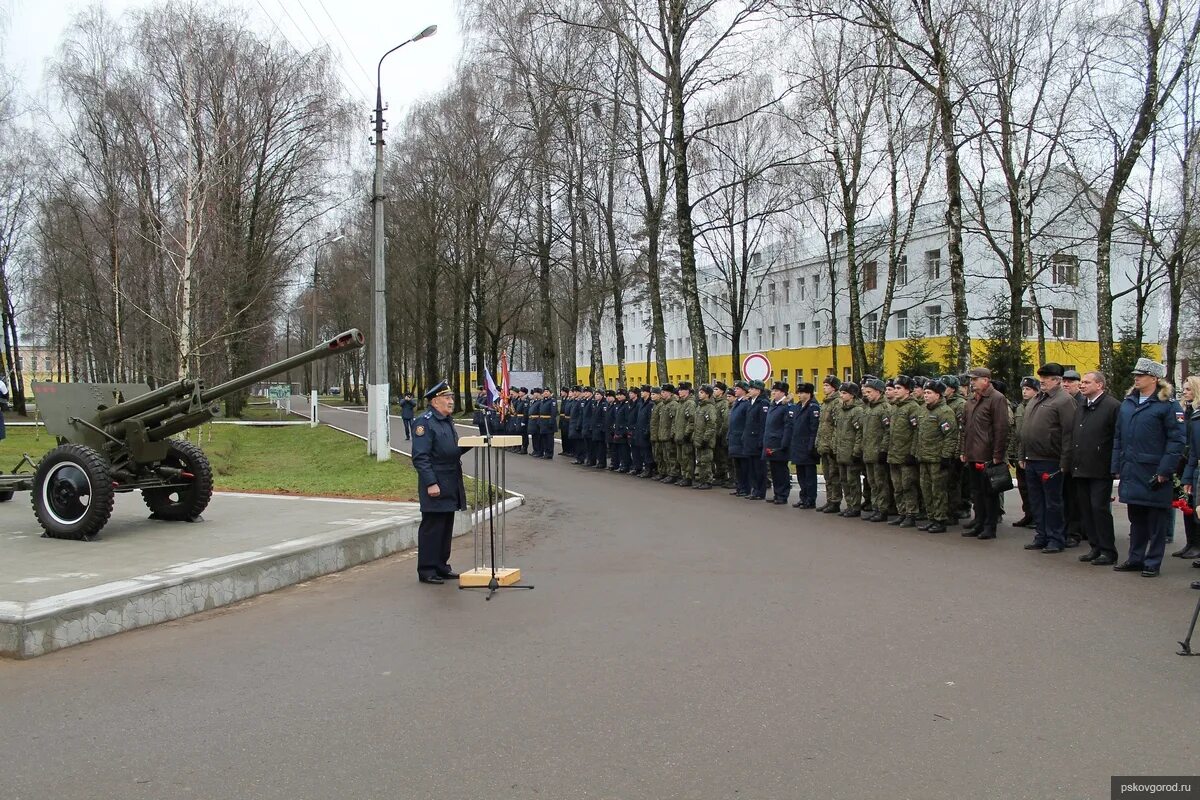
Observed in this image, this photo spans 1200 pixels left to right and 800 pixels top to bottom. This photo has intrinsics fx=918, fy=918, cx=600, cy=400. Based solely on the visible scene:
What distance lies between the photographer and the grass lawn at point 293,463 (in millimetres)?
14875

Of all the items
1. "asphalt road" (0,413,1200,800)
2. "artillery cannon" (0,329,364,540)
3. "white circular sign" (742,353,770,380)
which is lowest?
"asphalt road" (0,413,1200,800)

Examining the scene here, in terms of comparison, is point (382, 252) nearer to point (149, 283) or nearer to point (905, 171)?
point (149, 283)

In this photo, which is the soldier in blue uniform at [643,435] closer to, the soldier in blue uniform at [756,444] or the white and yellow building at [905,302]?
the soldier in blue uniform at [756,444]

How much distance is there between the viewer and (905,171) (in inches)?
1336

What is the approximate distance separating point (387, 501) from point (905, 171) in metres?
27.0

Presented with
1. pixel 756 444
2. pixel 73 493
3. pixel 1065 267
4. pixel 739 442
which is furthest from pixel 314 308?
pixel 73 493

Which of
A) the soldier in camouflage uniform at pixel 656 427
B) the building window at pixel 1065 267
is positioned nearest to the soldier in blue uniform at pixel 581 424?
the soldier in camouflage uniform at pixel 656 427

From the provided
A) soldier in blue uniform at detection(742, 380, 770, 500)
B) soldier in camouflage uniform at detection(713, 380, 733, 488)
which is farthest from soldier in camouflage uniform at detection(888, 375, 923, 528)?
soldier in camouflage uniform at detection(713, 380, 733, 488)

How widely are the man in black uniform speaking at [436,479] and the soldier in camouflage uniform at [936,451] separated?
6.13 metres

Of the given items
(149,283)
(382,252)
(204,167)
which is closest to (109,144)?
(149,283)

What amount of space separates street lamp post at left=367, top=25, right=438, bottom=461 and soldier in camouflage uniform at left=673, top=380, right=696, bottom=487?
647 centimetres

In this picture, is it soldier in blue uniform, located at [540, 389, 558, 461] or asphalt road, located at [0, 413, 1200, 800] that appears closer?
asphalt road, located at [0, 413, 1200, 800]

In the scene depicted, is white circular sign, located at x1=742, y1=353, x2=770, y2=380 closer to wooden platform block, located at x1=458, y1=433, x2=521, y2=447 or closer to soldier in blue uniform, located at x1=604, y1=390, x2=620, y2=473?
soldier in blue uniform, located at x1=604, y1=390, x2=620, y2=473

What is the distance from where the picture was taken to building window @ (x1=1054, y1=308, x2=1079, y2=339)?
149 ft
